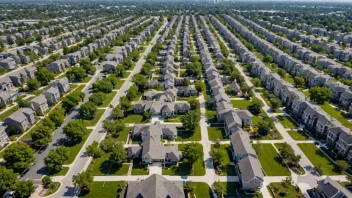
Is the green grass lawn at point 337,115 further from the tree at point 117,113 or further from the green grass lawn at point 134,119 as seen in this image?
the tree at point 117,113

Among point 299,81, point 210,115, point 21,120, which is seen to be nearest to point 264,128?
point 210,115

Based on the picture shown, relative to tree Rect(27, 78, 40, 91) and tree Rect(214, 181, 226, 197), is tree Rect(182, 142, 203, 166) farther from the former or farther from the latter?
tree Rect(27, 78, 40, 91)

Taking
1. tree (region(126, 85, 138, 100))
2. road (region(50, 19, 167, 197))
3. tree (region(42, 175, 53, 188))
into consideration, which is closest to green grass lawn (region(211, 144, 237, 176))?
road (region(50, 19, 167, 197))

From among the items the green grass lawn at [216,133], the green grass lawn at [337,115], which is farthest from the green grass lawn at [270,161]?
the green grass lawn at [337,115]

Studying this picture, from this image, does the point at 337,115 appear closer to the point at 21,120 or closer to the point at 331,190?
the point at 331,190

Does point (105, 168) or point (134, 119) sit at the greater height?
point (134, 119)

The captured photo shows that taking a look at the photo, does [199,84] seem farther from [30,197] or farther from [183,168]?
[30,197]
